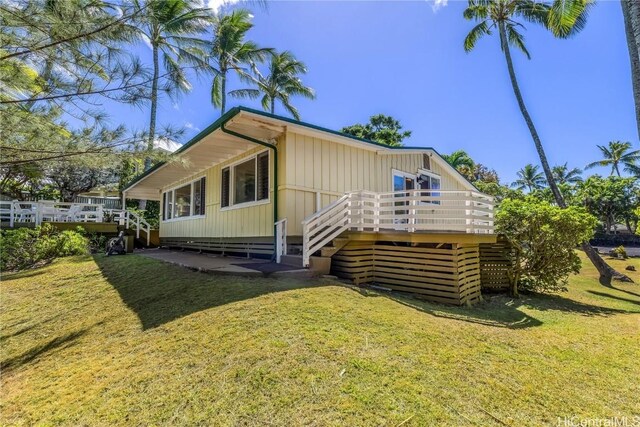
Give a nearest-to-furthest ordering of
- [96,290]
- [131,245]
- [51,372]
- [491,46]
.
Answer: [51,372]
[96,290]
[131,245]
[491,46]

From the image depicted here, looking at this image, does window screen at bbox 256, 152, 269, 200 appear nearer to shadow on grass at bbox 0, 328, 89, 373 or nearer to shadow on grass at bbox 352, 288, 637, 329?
shadow on grass at bbox 352, 288, 637, 329

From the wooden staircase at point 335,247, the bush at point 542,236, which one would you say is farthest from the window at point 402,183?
the wooden staircase at point 335,247

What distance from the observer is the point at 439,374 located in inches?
104

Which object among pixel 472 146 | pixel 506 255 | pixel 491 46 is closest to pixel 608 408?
pixel 506 255

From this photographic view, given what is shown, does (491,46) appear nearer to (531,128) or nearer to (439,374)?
(531,128)

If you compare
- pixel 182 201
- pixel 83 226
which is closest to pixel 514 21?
pixel 182 201

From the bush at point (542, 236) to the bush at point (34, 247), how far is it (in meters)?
12.6

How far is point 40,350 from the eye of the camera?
3.71 m

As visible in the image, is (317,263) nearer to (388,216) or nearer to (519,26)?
(388,216)

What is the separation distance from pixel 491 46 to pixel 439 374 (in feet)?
52.3

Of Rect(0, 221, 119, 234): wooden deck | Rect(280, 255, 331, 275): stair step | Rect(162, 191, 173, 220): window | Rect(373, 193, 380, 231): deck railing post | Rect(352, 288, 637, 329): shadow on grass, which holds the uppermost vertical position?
Rect(162, 191, 173, 220): window

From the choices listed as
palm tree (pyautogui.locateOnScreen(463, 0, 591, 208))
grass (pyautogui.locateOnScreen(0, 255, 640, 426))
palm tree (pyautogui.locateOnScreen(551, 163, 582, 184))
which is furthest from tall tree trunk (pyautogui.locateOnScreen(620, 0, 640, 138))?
palm tree (pyautogui.locateOnScreen(551, 163, 582, 184))

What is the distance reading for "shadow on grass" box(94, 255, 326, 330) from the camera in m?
4.17

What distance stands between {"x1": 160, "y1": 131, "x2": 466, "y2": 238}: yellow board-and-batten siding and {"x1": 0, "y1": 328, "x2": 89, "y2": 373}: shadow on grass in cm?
402
